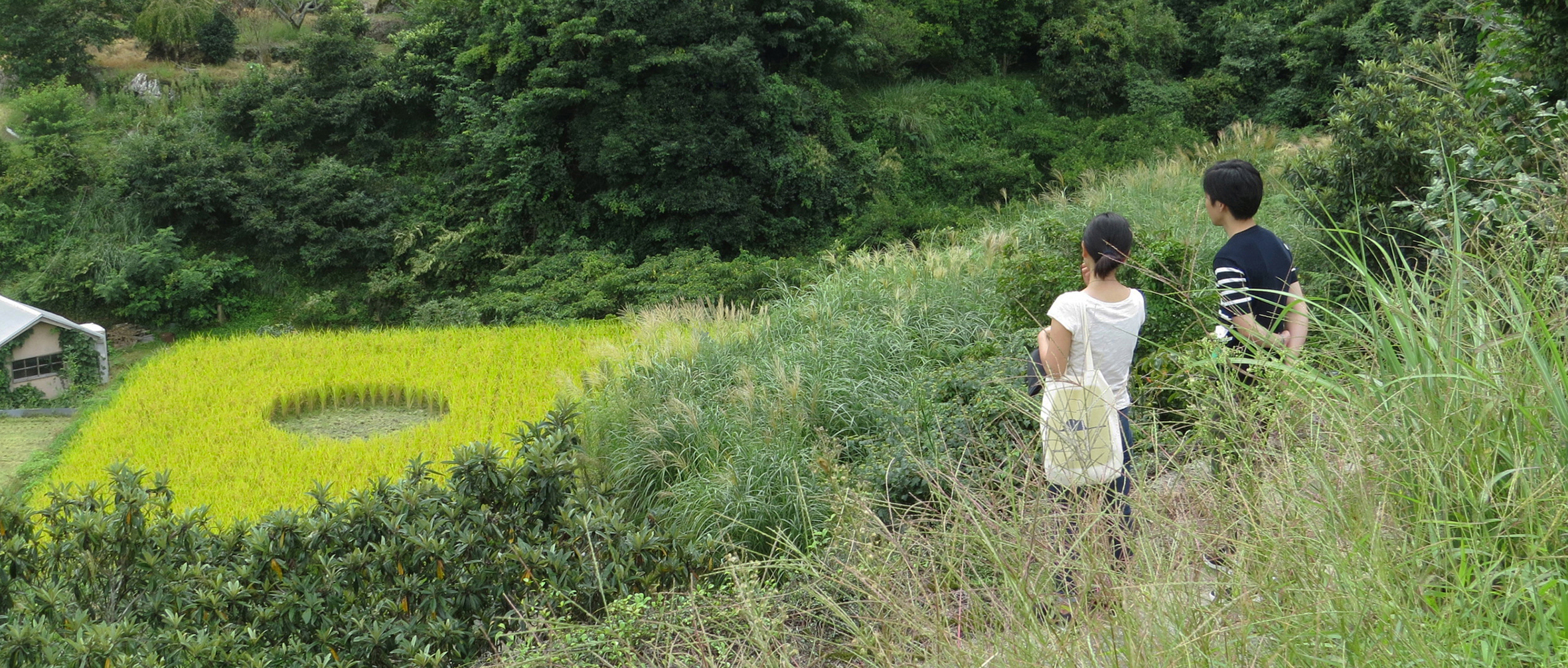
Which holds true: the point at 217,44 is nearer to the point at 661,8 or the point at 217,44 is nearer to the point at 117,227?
the point at 117,227

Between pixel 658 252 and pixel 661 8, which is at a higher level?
pixel 661 8

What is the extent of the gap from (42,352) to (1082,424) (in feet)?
40.9

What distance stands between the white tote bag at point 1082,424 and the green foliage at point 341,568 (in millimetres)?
1547

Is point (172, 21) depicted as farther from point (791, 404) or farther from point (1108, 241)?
point (1108, 241)

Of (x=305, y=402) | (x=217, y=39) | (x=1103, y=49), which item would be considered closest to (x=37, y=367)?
(x=305, y=402)

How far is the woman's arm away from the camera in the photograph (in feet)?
9.69

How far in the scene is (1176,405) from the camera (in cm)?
430

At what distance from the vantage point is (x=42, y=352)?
11.4 m

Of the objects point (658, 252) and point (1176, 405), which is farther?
point (658, 252)

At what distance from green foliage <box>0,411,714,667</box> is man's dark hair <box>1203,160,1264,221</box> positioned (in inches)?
85.0

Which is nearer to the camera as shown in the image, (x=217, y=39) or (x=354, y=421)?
(x=354, y=421)

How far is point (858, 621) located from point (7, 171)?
17061 mm

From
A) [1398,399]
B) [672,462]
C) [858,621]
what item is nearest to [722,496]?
[672,462]

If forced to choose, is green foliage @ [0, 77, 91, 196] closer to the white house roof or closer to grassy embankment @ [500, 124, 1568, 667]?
the white house roof
